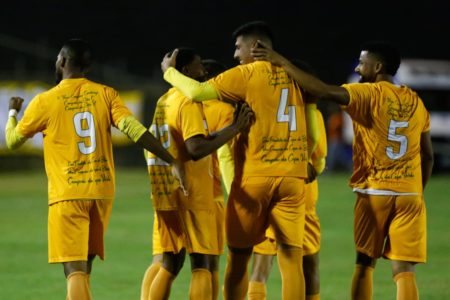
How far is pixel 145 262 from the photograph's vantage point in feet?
40.1

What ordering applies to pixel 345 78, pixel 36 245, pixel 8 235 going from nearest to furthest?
pixel 36 245 < pixel 8 235 < pixel 345 78

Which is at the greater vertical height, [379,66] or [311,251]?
[379,66]

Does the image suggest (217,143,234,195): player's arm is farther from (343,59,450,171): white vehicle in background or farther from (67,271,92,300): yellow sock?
(343,59,450,171): white vehicle in background

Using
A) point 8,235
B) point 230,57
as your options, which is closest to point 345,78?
point 230,57

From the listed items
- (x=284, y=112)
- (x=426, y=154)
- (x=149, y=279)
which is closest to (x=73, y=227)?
(x=149, y=279)

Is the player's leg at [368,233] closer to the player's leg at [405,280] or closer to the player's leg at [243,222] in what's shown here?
the player's leg at [405,280]

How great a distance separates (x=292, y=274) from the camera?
24.9 feet

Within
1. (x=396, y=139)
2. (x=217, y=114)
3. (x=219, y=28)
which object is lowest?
(x=396, y=139)

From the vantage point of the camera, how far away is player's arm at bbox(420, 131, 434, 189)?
320 inches

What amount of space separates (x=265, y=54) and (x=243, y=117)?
1.73 feet

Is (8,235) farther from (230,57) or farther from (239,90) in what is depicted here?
(230,57)

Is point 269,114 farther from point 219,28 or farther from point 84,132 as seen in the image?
point 219,28

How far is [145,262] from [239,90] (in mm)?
5120

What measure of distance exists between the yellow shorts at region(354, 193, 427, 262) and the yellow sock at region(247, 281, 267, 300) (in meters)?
1.01
